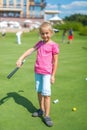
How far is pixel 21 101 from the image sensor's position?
7.95 meters

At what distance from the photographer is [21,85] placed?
9.79 m

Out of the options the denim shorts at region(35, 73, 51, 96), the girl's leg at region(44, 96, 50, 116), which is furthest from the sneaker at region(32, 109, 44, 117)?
the denim shorts at region(35, 73, 51, 96)

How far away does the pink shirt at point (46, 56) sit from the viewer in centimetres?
619

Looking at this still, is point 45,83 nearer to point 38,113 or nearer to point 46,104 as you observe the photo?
point 46,104

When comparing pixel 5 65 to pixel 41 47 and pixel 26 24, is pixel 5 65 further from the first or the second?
pixel 26 24

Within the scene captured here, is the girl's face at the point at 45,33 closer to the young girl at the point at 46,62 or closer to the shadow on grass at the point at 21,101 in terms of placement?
the young girl at the point at 46,62

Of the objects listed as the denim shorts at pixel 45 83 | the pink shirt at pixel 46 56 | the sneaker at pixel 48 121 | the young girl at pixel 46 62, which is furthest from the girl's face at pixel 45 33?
the sneaker at pixel 48 121

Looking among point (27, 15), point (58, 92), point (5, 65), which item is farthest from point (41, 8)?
point (58, 92)

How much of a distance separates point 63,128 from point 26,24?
2492 inches

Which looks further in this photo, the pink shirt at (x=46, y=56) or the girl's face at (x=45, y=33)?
the pink shirt at (x=46, y=56)

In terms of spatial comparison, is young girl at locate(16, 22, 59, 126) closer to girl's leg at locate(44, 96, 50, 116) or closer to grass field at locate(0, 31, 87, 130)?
girl's leg at locate(44, 96, 50, 116)

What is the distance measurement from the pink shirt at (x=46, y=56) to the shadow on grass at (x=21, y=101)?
52.6 inches

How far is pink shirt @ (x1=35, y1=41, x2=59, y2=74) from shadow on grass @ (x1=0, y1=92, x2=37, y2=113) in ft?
4.38

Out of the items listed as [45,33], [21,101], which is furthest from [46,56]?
[21,101]
